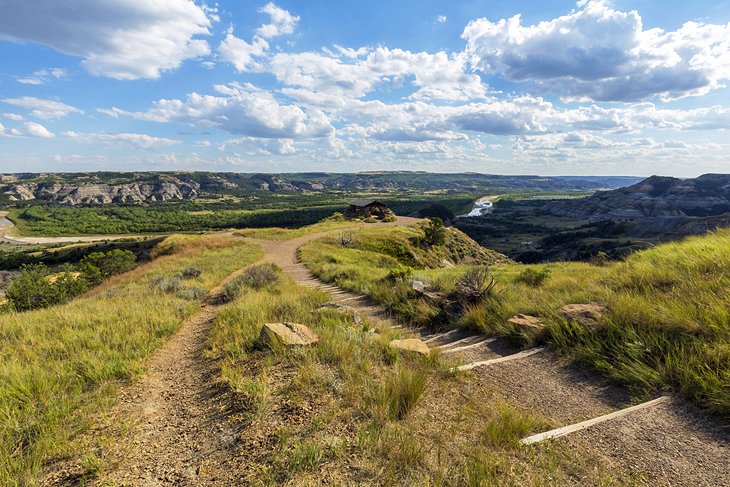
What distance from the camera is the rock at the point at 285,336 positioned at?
6.17 m

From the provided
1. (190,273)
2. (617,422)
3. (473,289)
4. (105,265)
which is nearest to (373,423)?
(617,422)

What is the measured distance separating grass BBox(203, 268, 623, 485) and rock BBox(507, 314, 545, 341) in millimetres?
2032

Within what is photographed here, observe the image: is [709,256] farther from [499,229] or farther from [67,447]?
[499,229]

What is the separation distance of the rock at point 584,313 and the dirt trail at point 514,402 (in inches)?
40.3

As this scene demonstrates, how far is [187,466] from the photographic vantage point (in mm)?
3633

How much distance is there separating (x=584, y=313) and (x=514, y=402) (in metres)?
3.00

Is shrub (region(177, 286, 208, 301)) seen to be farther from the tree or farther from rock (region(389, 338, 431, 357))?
the tree

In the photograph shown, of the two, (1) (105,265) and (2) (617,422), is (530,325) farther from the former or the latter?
(1) (105,265)

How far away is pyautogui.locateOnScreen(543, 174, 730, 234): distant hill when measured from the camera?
5473 inches

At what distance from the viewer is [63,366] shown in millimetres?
5598

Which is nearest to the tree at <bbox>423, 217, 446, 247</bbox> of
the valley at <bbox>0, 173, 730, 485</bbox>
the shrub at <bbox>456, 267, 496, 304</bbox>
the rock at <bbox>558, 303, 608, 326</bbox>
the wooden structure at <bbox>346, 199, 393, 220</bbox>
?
the wooden structure at <bbox>346, 199, 393, 220</bbox>

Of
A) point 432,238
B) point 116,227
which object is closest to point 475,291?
point 432,238

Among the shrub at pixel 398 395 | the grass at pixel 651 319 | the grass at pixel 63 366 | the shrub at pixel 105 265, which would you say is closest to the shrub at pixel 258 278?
the grass at pixel 63 366

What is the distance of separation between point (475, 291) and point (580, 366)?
375cm
